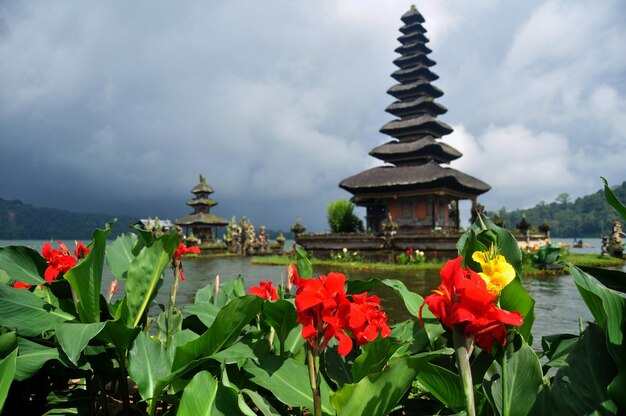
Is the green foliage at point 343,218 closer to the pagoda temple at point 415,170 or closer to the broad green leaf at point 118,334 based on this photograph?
the pagoda temple at point 415,170

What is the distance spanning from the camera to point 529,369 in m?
1.40

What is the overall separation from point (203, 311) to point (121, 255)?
744mm

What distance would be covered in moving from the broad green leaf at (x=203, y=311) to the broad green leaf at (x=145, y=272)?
7.8 inches

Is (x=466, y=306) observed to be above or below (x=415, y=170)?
below

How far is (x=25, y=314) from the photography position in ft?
5.92

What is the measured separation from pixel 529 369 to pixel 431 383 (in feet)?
1.04

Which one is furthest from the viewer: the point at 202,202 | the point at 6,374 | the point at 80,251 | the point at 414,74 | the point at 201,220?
the point at 202,202

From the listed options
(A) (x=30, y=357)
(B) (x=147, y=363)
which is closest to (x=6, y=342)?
(A) (x=30, y=357)

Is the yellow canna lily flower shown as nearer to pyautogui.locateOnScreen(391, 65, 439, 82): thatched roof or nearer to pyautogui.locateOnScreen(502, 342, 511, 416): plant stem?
pyautogui.locateOnScreen(502, 342, 511, 416): plant stem

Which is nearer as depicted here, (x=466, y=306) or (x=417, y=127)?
(x=466, y=306)

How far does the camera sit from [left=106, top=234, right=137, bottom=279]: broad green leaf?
2.38 metres

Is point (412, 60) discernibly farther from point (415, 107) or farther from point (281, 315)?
point (281, 315)

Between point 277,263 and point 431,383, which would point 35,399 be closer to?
point 431,383

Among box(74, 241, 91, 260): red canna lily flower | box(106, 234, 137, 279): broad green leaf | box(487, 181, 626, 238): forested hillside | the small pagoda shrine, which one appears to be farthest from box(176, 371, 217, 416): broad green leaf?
box(487, 181, 626, 238): forested hillside
